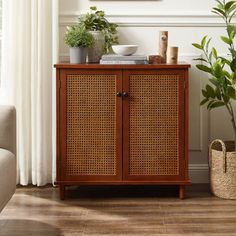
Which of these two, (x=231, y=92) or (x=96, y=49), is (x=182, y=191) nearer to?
(x=231, y=92)

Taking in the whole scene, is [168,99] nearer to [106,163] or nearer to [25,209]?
[106,163]

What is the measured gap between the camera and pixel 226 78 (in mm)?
3760

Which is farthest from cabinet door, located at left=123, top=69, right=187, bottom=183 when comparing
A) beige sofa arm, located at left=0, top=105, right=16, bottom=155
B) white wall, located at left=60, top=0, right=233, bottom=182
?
beige sofa arm, located at left=0, top=105, right=16, bottom=155

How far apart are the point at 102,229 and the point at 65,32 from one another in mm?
1483

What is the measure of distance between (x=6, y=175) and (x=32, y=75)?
126cm

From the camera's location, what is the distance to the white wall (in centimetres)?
398

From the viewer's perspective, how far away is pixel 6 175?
8.99 ft

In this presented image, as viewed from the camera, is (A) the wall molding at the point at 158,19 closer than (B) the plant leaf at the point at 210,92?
No

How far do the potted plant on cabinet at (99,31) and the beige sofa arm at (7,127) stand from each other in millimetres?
951

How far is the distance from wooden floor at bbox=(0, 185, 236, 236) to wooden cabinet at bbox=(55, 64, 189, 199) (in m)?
0.14

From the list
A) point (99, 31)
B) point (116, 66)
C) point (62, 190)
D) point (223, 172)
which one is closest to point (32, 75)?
point (99, 31)

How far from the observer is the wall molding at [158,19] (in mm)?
3973

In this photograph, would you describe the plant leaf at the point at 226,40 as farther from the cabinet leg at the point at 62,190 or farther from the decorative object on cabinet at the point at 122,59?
the cabinet leg at the point at 62,190

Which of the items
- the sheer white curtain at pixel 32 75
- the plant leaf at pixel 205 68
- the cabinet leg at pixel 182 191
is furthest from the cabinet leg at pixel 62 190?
the plant leaf at pixel 205 68
